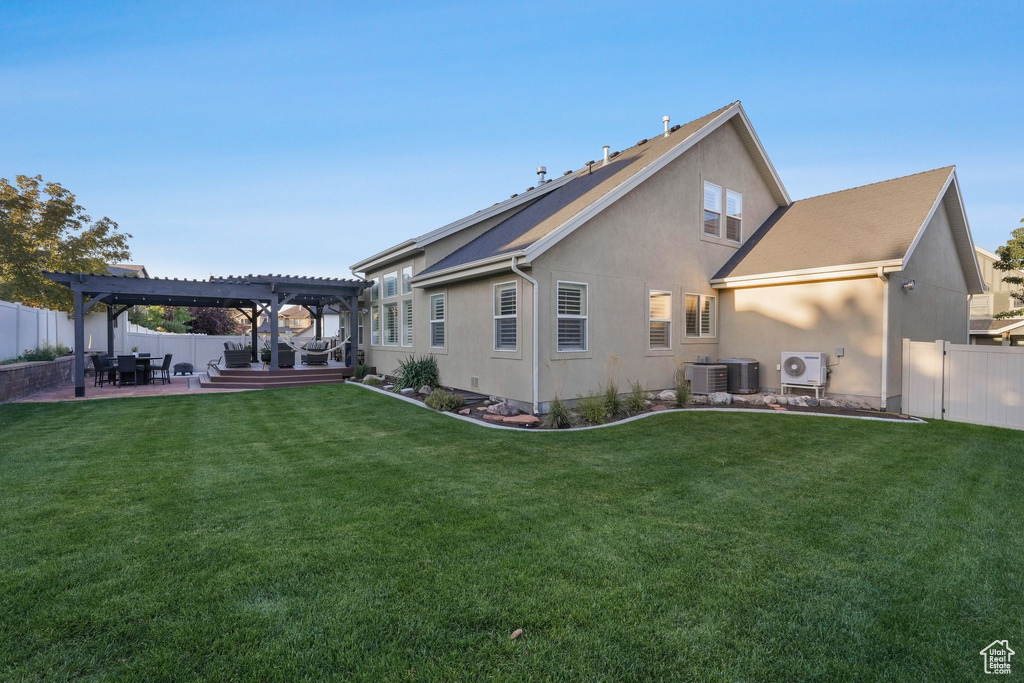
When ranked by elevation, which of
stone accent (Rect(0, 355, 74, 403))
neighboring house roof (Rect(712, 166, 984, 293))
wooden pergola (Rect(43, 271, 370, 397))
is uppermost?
neighboring house roof (Rect(712, 166, 984, 293))

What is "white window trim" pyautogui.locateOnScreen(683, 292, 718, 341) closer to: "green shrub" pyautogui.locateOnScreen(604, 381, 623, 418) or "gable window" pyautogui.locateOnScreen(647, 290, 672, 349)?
"gable window" pyautogui.locateOnScreen(647, 290, 672, 349)

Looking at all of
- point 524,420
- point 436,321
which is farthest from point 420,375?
point 524,420

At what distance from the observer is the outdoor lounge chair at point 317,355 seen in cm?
1742

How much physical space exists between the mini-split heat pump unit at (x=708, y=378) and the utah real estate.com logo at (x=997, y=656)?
8709 mm

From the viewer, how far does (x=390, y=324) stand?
1551 cm

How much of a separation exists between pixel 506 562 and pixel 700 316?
10.3m

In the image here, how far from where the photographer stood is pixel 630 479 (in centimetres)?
531

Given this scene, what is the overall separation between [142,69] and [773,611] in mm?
15506

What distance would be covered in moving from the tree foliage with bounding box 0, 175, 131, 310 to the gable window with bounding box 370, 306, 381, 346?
1254 cm

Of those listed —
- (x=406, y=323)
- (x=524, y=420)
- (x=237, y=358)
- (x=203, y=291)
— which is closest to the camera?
(x=524, y=420)

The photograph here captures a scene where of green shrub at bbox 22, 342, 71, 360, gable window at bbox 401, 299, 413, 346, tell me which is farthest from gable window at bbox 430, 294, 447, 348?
green shrub at bbox 22, 342, 71, 360

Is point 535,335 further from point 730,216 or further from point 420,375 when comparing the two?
point 730,216

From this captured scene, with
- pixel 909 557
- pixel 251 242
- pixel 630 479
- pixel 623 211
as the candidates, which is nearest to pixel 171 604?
pixel 630 479

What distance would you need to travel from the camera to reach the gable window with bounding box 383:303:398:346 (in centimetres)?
1511
